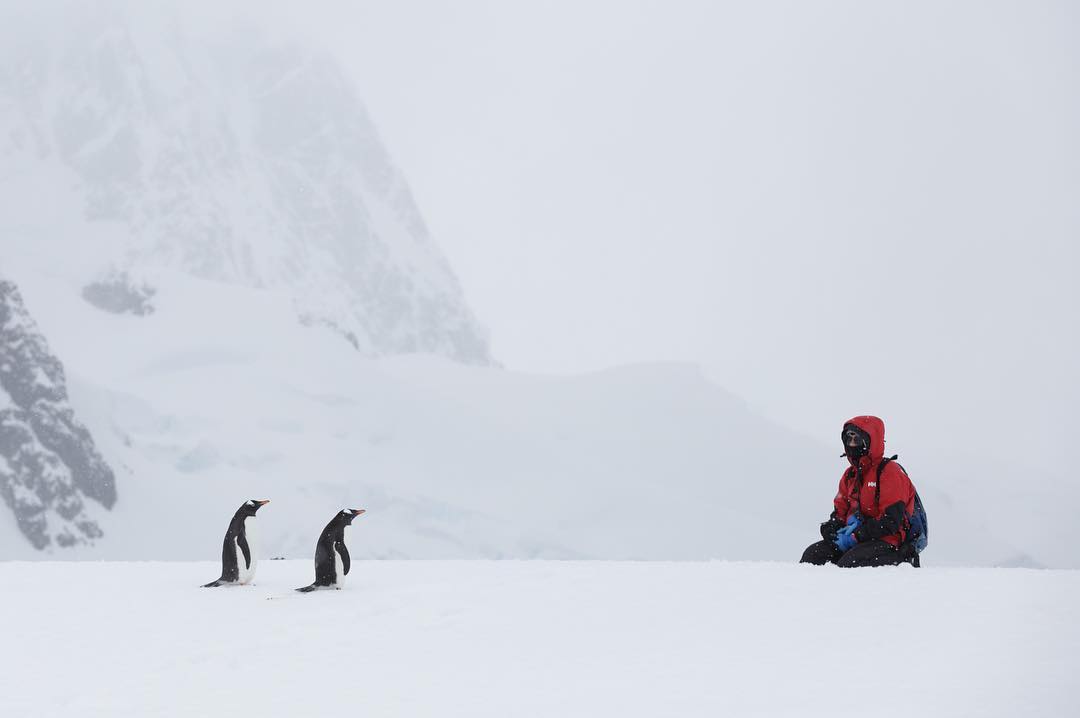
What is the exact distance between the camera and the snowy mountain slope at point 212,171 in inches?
4392

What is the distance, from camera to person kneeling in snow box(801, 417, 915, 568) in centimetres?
765

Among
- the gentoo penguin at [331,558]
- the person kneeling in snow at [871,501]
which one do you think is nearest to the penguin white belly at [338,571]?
the gentoo penguin at [331,558]

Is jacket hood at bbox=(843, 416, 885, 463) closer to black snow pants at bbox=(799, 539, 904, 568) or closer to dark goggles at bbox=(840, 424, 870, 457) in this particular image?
dark goggles at bbox=(840, 424, 870, 457)

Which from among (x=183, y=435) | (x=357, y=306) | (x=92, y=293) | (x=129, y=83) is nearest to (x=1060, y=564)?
(x=183, y=435)

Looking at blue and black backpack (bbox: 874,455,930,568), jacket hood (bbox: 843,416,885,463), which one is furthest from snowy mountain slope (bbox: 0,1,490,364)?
jacket hood (bbox: 843,416,885,463)

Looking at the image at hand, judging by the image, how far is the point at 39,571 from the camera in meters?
9.41

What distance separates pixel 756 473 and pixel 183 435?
3619cm

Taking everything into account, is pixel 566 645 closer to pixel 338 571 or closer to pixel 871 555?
pixel 338 571

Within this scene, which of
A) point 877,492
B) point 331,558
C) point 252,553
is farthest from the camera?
point 252,553

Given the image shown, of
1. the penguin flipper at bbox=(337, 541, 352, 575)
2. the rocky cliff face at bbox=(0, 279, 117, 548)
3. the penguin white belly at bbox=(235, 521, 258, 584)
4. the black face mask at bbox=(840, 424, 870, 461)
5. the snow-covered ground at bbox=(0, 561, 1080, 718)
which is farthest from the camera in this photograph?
the rocky cliff face at bbox=(0, 279, 117, 548)

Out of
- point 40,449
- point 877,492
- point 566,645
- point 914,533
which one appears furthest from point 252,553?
point 40,449

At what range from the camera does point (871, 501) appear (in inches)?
306

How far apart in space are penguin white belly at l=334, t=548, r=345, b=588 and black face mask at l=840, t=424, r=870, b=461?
4.03 metres

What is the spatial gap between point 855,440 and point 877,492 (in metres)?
0.47
